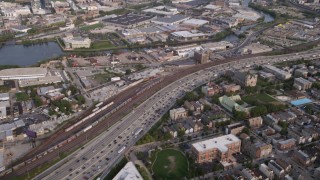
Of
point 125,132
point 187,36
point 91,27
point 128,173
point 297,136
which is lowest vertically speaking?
point 125,132

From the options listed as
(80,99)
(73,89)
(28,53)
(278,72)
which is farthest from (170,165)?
(28,53)

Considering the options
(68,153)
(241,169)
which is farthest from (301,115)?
(68,153)

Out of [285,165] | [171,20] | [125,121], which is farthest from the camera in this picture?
[171,20]

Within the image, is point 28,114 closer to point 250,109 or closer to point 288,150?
point 250,109

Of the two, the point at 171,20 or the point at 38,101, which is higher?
the point at 171,20

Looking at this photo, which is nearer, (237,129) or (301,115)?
(237,129)

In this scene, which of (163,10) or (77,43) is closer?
(77,43)

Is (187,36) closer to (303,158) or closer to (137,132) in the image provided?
(137,132)
